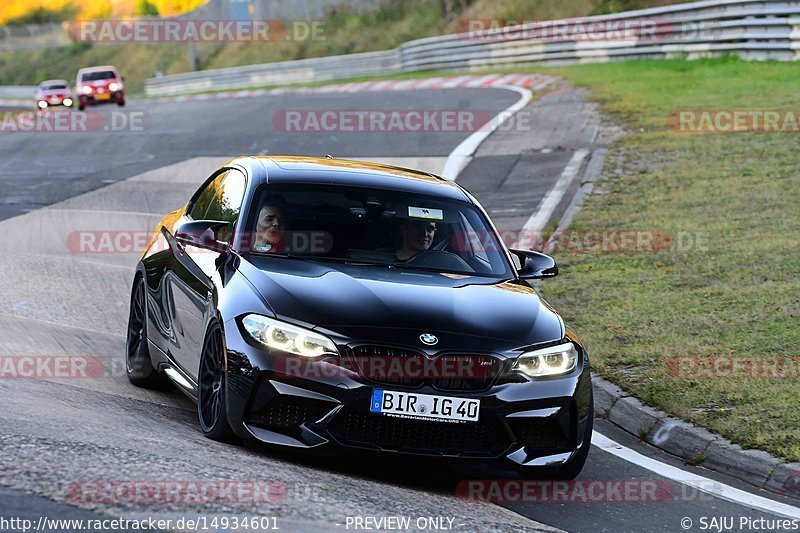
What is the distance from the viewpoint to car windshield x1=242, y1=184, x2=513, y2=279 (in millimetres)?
7441

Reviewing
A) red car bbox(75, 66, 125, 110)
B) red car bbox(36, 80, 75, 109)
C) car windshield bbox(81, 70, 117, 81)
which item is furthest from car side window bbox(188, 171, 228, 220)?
red car bbox(36, 80, 75, 109)

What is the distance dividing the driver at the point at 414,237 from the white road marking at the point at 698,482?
61.2 inches

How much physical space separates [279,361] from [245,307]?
42 cm

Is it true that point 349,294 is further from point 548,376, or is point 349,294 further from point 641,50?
point 641,50

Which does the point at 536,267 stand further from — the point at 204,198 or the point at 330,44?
the point at 330,44

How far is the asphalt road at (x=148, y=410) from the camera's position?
538cm

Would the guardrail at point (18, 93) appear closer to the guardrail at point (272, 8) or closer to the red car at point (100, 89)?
the guardrail at point (272, 8)

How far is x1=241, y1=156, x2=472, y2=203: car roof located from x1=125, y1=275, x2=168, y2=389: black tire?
3.72 ft

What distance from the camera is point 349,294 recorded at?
668 centimetres

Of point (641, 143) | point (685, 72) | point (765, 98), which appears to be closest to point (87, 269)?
point (641, 143)

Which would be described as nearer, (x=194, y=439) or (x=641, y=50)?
(x=194, y=439)

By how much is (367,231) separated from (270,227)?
0.54 metres

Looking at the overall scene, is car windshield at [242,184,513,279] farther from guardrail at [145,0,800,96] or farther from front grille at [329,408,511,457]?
guardrail at [145,0,800,96]

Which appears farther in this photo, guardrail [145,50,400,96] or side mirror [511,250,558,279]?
guardrail [145,50,400,96]
